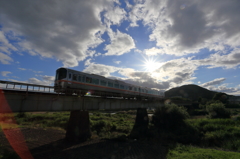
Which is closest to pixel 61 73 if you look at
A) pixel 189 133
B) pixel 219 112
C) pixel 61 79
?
pixel 61 79

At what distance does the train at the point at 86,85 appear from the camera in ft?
63.9

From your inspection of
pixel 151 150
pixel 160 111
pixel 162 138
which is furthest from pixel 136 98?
pixel 151 150

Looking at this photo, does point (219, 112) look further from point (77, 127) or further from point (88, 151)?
point (77, 127)

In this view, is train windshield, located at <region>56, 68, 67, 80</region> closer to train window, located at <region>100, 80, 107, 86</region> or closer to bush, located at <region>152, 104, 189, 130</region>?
train window, located at <region>100, 80, 107, 86</region>

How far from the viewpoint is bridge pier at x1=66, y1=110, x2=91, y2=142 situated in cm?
2039

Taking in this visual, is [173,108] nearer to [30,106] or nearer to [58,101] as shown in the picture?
[58,101]

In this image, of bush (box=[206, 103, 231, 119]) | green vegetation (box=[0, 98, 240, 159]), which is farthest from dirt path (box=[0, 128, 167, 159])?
bush (box=[206, 103, 231, 119])

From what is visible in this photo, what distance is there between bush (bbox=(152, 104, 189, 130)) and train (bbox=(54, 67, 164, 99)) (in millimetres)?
6845

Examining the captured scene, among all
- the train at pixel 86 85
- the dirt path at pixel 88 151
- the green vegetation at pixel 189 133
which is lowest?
the dirt path at pixel 88 151

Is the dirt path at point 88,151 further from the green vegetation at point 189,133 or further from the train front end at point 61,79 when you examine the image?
the train front end at point 61,79

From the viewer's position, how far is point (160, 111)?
32.3 m

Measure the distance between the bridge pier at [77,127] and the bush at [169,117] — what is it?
17165mm

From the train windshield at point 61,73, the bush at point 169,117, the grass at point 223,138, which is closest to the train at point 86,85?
the train windshield at point 61,73

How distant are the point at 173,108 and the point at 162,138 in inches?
367
